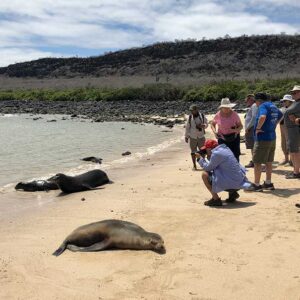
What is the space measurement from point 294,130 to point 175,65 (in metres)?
57.4

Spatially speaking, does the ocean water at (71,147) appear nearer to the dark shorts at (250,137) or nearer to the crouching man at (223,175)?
the dark shorts at (250,137)

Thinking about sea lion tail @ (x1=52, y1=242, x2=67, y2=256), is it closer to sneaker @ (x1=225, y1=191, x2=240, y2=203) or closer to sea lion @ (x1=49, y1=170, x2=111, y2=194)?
sneaker @ (x1=225, y1=191, x2=240, y2=203)

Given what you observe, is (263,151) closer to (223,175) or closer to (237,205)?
(223,175)

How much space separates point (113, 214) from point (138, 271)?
2.37 meters

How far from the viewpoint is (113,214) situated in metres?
7.31

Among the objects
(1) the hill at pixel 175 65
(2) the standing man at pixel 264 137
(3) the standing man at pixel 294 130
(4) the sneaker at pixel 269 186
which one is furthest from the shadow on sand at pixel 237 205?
(1) the hill at pixel 175 65

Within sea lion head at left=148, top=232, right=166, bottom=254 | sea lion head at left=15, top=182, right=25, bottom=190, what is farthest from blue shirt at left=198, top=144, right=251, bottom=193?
sea lion head at left=15, top=182, right=25, bottom=190

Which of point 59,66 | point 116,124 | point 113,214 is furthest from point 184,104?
point 59,66

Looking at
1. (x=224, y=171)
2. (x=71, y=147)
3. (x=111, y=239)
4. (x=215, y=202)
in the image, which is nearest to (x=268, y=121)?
(x=224, y=171)

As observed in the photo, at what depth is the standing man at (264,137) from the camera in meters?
8.25

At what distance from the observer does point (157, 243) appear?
5.55 metres

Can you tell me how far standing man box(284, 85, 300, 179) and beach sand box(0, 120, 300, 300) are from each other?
0.60m

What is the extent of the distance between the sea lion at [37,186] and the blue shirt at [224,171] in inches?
161

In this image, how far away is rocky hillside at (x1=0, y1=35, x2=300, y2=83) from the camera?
59.5 m
